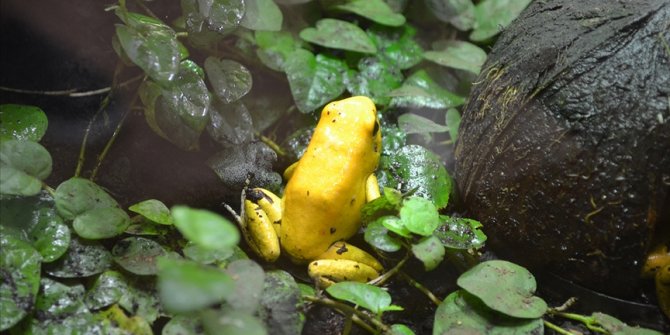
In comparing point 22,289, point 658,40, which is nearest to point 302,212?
point 22,289

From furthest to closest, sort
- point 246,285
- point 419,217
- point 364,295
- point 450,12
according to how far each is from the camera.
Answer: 1. point 450,12
2. point 419,217
3. point 364,295
4. point 246,285

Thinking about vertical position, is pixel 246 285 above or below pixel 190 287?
below

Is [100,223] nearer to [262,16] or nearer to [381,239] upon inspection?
[381,239]

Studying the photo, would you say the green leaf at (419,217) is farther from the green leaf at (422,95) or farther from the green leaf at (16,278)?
the green leaf at (16,278)

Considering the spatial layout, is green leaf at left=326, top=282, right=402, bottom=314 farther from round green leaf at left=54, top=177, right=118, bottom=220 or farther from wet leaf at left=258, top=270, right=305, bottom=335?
round green leaf at left=54, top=177, right=118, bottom=220

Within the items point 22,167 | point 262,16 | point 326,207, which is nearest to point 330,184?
point 326,207

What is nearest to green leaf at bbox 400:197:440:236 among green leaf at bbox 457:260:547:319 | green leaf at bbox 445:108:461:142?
green leaf at bbox 457:260:547:319

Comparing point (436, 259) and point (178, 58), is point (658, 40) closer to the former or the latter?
point (436, 259)
